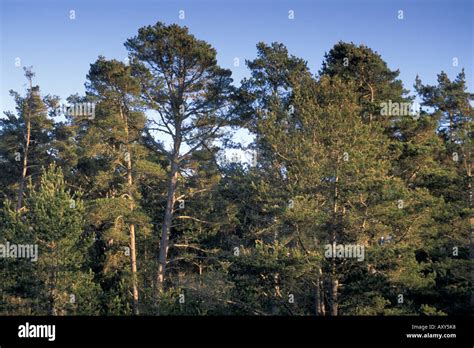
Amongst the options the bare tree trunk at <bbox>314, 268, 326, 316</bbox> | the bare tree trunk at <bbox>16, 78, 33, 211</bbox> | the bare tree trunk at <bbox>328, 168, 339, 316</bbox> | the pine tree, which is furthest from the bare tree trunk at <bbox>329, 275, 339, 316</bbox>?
the bare tree trunk at <bbox>16, 78, 33, 211</bbox>

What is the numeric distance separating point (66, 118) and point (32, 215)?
8580 millimetres

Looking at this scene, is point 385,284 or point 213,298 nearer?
point 385,284

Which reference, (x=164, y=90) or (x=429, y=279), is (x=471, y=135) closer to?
(x=429, y=279)

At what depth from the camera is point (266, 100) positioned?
22203 millimetres

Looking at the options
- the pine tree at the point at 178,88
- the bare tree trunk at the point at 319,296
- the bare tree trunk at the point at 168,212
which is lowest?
the bare tree trunk at the point at 319,296

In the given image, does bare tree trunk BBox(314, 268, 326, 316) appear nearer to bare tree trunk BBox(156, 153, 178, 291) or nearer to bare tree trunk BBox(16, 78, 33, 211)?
bare tree trunk BBox(156, 153, 178, 291)

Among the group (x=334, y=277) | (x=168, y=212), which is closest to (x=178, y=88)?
(x=168, y=212)

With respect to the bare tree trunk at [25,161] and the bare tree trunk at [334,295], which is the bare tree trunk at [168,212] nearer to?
the bare tree trunk at [334,295]

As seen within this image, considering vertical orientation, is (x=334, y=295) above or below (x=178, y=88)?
below

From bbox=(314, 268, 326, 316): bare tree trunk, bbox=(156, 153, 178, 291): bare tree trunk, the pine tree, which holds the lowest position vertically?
bbox=(314, 268, 326, 316): bare tree trunk

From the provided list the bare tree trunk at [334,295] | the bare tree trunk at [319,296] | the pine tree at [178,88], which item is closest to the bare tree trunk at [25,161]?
the pine tree at [178,88]

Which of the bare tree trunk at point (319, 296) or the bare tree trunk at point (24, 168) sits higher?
the bare tree trunk at point (24, 168)

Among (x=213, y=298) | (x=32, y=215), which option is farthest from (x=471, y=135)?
(x=32, y=215)

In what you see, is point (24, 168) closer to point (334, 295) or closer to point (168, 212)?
point (168, 212)
